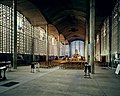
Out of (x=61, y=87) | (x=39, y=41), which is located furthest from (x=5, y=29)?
(x=61, y=87)

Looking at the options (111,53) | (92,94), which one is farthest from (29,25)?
(92,94)

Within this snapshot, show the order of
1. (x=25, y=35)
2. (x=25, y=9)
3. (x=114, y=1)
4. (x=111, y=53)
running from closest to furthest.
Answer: (x=114, y=1)
(x=111, y=53)
(x=25, y=9)
(x=25, y=35)

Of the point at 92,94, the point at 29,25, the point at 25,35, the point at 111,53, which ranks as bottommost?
the point at 92,94

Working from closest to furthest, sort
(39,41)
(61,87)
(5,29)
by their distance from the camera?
(61,87) < (5,29) < (39,41)

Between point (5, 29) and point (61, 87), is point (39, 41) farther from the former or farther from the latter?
point (61, 87)

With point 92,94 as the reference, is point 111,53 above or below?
above

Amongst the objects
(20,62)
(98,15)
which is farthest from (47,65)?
(98,15)

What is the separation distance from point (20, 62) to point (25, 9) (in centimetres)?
1010

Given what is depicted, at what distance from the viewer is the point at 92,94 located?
7.04 metres

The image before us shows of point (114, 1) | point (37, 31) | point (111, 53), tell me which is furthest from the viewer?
point (37, 31)

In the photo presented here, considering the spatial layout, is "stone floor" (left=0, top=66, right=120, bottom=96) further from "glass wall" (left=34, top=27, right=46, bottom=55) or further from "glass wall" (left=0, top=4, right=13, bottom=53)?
"glass wall" (left=34, top=27, right=46, bottom=55)

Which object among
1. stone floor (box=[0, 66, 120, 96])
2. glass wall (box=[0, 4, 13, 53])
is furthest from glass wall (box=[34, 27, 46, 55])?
stone floor (box=[0, 66, 120, 96])

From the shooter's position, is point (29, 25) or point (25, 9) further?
point (29, 25)

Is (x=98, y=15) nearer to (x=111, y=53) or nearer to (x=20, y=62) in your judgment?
(x=111, y=53)
